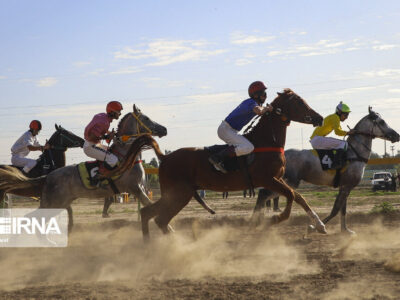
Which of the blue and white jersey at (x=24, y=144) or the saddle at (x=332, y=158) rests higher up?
the blue and white jersey at (x=24, y=144)

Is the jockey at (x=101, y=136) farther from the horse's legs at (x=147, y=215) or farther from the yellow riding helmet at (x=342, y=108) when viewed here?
the yellow riding helmet at (x=342, y=108)

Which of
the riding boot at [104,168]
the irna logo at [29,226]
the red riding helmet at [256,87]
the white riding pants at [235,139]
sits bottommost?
the irna logo at [29,226]

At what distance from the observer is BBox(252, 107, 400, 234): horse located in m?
12.8

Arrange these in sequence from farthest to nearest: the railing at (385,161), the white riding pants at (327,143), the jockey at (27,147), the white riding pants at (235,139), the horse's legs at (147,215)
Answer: the railing at (385,161) < the jockey at (27,147) < the white riding pants at (327,143) < the horse's legs at (147,215) < the white riding pants at (235,139)

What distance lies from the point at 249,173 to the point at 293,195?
2.65 feet

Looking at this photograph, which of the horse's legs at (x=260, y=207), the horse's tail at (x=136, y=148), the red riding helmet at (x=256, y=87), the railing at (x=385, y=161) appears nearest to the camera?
the red riding helmet at (x=256, y=87)

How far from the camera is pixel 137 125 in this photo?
37.9 feet

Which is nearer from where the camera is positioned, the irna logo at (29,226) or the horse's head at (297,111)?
the horse's head at (297,111)

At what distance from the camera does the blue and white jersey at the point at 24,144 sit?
43.9ft

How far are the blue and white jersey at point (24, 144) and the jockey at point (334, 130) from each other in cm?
652

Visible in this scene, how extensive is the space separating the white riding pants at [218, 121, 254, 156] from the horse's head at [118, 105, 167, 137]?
2190mm

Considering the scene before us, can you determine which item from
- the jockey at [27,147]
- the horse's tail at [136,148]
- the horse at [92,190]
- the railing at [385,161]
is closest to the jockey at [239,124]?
the horse's tail at [136,148]

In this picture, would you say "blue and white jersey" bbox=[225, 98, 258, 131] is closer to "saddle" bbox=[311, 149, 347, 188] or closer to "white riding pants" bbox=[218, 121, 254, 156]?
"white riding pants" bbox=[218, 121, 254, 156]

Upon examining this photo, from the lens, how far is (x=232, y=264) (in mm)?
8320
